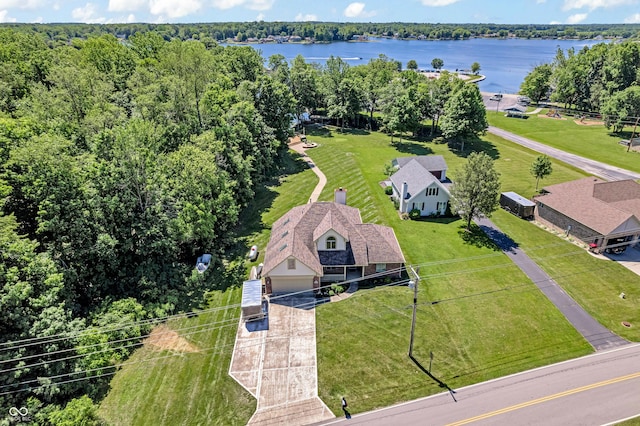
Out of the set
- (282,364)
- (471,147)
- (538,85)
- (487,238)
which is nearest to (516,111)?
(538,85)

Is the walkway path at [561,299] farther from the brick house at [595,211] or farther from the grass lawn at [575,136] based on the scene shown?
the grass lawn at [575,136]

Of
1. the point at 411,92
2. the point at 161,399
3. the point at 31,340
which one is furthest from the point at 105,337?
the point at 411,92

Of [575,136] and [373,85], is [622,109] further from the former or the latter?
[373,85]

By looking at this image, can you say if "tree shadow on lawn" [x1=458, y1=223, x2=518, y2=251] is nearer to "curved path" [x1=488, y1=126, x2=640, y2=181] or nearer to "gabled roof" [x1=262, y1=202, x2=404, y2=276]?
"gabled roof" [x1=262, y1=202, x2=404, y2=276]

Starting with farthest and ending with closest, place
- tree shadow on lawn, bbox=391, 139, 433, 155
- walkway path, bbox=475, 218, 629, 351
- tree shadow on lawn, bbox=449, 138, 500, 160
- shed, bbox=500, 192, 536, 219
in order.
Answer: tree shadow on lawn, bbox=391, 139, 433, 155 → tree shadow on lawn, bbox=449, 138, 500, 160 → shed, bbox=500, 192, 536, 219 → walkway path, bbox=475, 218, 629, 351

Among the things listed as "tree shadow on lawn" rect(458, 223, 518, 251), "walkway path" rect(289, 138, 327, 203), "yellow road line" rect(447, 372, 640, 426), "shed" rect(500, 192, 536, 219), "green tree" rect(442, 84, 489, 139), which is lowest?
"yellow road line" rect(447, 372, 640, 426)

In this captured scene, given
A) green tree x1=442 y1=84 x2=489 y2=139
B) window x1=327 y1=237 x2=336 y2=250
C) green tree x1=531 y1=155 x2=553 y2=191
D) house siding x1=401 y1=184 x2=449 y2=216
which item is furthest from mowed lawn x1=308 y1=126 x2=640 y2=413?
green tree x1=442 y1=84 x2=489 y2=139

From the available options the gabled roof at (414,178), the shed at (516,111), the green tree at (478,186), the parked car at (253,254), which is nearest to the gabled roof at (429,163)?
the gabled roof at (414,178)
